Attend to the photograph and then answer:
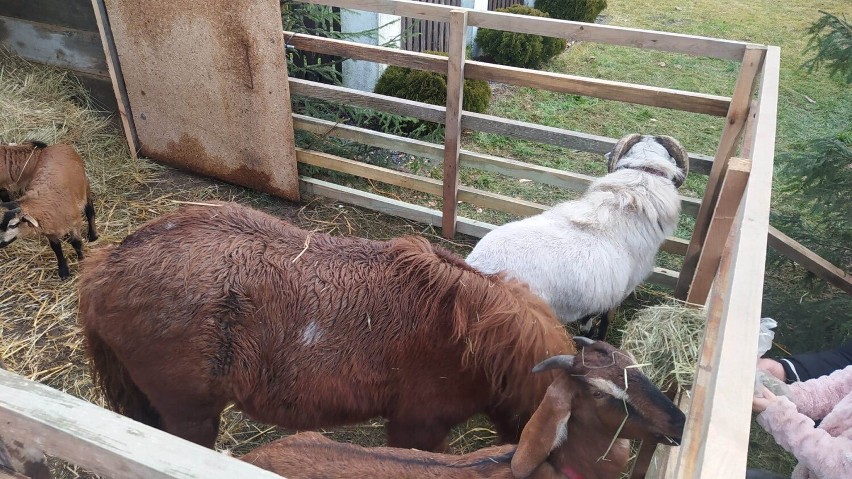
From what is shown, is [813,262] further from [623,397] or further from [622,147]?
[623,397]

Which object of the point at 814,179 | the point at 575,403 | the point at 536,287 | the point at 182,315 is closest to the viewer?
the point at 575,403

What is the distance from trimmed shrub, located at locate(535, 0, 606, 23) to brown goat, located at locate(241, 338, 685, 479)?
10.4 meters

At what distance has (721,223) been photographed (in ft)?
8.00

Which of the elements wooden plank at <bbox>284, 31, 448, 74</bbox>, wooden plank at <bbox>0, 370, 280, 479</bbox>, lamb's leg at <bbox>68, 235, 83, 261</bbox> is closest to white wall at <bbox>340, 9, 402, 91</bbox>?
wooden plank at <bbox>284, 31, 448, 74</bbox>

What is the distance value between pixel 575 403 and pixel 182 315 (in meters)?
1.69

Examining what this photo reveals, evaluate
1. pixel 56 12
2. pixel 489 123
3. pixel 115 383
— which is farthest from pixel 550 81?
pixel 56 12

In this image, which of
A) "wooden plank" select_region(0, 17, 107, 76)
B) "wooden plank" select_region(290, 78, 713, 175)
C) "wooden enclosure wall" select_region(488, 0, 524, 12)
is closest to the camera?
"wooden plank" select_region(290, 78, 713, 175)

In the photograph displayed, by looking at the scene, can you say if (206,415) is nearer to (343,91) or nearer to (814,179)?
(343,91)

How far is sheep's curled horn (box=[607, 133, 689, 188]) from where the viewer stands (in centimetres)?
385

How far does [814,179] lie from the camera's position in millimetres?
3650

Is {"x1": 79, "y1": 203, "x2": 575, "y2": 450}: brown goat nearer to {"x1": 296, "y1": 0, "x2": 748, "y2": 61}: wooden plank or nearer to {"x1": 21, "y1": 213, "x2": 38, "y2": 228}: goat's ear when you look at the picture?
{"x1": 296, "y1": 0, "x2": 748, "y2": 61}: wooden plank

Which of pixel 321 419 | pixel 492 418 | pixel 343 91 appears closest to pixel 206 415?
pixel 321 419

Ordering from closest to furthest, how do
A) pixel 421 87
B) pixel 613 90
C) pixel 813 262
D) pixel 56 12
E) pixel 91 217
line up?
pixel 813 262
pixel 613 90
pixel 91 217
pixel 56 12
pixel 421 87

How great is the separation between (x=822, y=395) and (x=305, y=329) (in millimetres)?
2183
